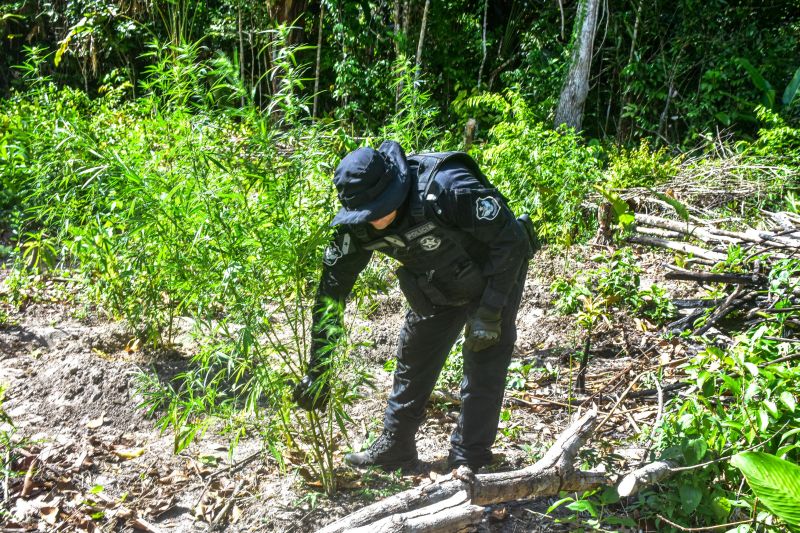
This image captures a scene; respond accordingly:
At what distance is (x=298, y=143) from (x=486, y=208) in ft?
2.87

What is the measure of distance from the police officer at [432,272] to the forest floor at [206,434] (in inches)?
15.3

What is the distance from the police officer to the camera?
3.07 meters

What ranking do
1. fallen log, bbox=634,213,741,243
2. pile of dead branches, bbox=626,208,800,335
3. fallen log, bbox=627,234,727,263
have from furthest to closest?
fallen log, bbox=634,213,741,243
fallen log, bbox=627,234,727,263
pile of dead branches, bbox=626,208,800,335

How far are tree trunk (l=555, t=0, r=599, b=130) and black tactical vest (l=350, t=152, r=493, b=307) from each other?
644 cm

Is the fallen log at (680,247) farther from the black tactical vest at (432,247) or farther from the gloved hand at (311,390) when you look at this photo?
the gloved hand at (311,390)

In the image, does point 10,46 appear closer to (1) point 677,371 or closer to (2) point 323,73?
(2) point 323,73

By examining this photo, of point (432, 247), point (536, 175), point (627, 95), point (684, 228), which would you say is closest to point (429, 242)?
point (432, 247)

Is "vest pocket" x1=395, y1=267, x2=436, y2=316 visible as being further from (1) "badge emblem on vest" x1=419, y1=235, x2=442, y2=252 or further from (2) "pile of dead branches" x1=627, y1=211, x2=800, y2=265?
(2) "pile of dead branches" x1=627, y1=211, x2=800, y2=265

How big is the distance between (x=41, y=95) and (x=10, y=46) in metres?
7.60

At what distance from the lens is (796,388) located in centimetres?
317

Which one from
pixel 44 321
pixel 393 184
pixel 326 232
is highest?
pixel 393 184

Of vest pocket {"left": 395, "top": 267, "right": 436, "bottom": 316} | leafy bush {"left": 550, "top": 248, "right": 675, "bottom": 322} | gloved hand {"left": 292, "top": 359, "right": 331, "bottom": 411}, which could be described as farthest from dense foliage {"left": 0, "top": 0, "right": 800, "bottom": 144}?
gloved hand {"left": 292, "top": 359, "right": 331, "bottom": 411}

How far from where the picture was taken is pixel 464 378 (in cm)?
354

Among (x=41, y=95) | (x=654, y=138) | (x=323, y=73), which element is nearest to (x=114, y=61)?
(x=323, y=73)
